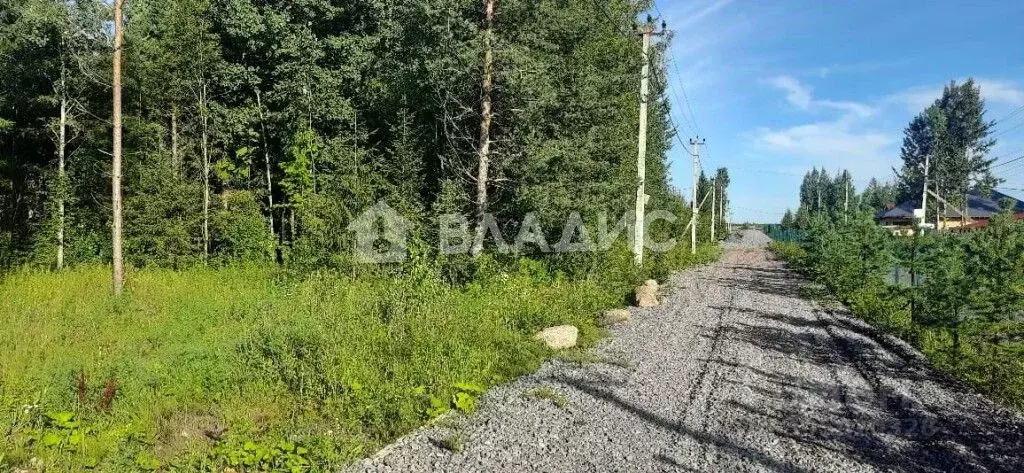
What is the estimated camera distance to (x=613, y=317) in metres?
10.8

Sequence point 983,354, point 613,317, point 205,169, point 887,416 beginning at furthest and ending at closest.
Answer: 1. point 205,169
2. point 613,317
3. point 983,354
4. point 887,416

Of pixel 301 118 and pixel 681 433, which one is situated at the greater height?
pixel 301 118

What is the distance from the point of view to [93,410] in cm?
534

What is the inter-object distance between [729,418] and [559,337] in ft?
10.5

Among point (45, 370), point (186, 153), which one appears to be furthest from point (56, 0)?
point (45, 370)

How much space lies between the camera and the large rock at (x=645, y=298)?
12.7 meters

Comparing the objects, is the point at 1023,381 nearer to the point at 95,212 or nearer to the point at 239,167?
the point at 239,167

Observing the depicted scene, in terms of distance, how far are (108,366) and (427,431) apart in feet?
13.1

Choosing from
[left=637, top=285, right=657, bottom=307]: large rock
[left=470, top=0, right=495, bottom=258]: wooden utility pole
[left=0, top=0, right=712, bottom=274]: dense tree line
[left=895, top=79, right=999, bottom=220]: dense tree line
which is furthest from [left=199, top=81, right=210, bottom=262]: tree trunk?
[left=895, top=79, right=999, bottom=220]: dense tree line

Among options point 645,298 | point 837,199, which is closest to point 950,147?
point 837,199

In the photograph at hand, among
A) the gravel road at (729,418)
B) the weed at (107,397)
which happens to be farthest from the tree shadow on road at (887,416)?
the weed at (107,397)

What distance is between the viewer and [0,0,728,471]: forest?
17.9 feet

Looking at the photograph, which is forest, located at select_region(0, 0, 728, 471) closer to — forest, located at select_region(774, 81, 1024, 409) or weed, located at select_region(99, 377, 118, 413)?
weed, located at select_region(99, 377, 118, 413)

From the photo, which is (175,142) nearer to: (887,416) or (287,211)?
(287,211)
